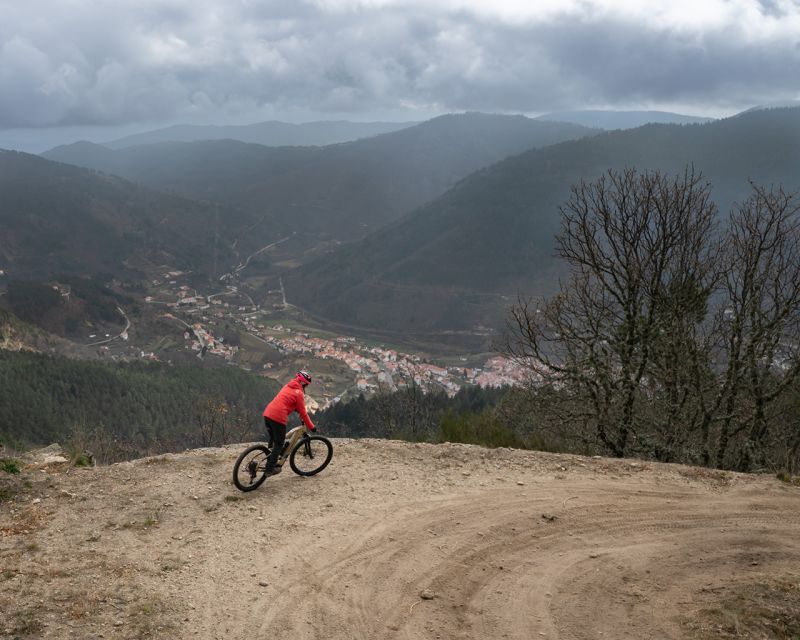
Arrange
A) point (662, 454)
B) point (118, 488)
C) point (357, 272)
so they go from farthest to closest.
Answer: point (357, 272) < point (662, 454) < point (118, 488)

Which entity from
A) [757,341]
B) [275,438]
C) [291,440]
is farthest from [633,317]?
[275,438]

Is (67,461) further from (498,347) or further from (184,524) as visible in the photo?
(498,347)

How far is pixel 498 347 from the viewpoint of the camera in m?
18.4

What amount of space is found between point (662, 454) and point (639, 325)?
12.1 ft

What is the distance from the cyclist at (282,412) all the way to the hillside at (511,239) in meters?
132

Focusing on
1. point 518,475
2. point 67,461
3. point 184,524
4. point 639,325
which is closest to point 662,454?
point 639,325

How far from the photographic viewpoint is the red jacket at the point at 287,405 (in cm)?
1035

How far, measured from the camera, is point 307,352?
116688mm

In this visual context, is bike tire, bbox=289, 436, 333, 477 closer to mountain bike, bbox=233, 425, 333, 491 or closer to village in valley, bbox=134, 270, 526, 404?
mountain bike, bbox=233, 425, 333, 491

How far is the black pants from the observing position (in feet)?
34.1

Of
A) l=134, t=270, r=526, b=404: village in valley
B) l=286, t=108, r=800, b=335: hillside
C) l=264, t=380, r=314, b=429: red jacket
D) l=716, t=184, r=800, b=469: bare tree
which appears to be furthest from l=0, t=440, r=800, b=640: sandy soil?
l=286, t=108, r=800, b=335: hillside

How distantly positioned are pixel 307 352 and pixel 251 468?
107467 millimetres

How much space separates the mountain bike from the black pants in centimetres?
7

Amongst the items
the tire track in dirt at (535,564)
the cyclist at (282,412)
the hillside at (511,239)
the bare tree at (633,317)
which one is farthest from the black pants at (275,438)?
the hillside at (511,239)
